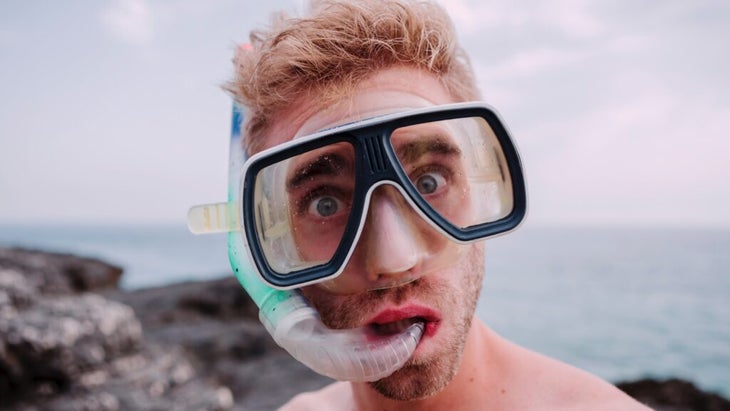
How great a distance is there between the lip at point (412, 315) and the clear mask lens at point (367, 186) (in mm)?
162

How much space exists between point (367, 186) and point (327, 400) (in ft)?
4.52

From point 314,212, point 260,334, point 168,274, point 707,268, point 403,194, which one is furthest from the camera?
point 168,274

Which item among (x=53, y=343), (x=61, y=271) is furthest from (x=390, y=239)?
(x=61, y=271)

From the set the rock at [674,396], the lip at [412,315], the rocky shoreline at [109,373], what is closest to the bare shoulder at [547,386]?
the lip at [412,315]

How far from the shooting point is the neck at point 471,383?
1.72m

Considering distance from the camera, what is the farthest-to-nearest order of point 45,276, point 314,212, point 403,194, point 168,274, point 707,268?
point 168,274 → point 707,268 → point 45,276 → point 314,212 → point 403,194

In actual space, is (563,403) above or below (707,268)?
above

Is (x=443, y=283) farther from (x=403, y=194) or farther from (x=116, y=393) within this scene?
(x=116, y=393)

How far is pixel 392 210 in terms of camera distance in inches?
55.5

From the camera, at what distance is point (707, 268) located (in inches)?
984

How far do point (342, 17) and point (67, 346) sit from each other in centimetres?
408

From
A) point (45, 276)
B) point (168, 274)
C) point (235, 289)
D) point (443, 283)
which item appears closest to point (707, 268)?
point (235, 289)

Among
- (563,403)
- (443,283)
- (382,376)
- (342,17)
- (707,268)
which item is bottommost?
(707,268)

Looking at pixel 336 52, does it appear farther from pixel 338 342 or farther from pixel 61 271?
pixel 61 271
